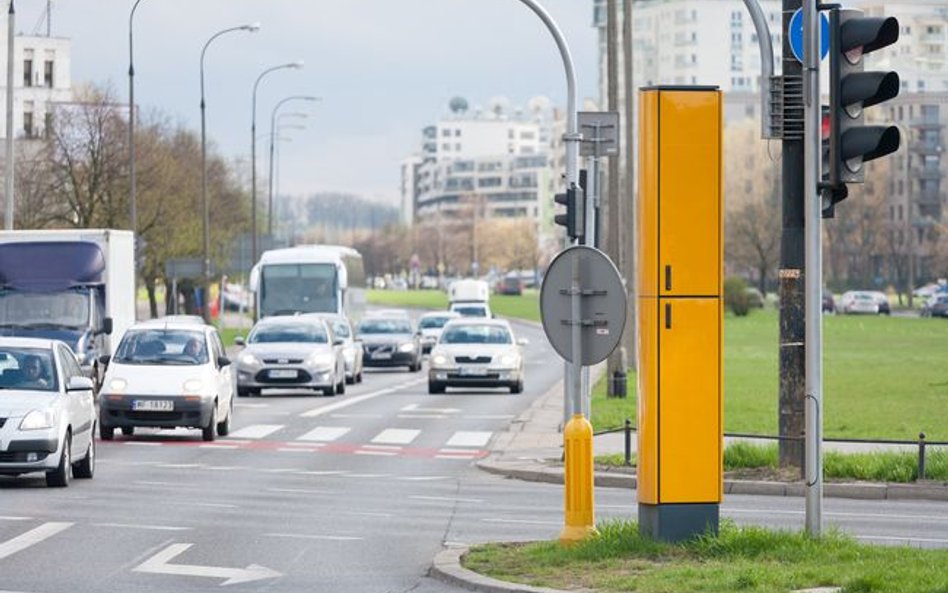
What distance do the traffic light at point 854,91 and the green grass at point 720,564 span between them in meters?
2.42

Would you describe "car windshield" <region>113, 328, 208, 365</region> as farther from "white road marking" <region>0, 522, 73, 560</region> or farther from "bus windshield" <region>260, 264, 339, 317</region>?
"bus windshield" <region>260, 264, 339, 317</region>

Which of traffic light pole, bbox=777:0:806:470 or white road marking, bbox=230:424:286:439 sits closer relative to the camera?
traffic light pole, bbox=777:0:806:470

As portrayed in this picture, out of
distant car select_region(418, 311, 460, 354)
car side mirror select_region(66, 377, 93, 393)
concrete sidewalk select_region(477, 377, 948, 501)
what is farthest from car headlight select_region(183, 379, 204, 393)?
distant car select_region(418, 311, 460, 354)

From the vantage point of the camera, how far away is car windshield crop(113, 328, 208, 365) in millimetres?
32438

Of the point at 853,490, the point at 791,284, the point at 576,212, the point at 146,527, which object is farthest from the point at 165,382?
the point at 146,527

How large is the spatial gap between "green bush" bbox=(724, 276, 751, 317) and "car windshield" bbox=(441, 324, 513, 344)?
7220cm

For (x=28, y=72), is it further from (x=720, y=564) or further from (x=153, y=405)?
(x=720, y=564)

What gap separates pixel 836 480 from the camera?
77.2 feet

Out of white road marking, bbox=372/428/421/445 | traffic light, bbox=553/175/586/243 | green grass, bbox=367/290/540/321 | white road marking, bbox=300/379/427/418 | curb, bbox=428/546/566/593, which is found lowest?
green grass, bbox=367/290/540/321

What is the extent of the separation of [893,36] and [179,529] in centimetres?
761

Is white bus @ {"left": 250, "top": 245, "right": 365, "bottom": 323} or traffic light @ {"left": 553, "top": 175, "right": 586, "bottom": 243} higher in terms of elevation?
traffic light @ {"left": 553, "top": 175, "right": 586, "bottom": 243}

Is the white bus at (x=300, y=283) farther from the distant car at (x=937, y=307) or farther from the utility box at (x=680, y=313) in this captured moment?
the distant car at (x=937, y=307)

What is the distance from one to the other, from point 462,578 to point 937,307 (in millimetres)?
104414

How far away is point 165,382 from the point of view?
104 feet
